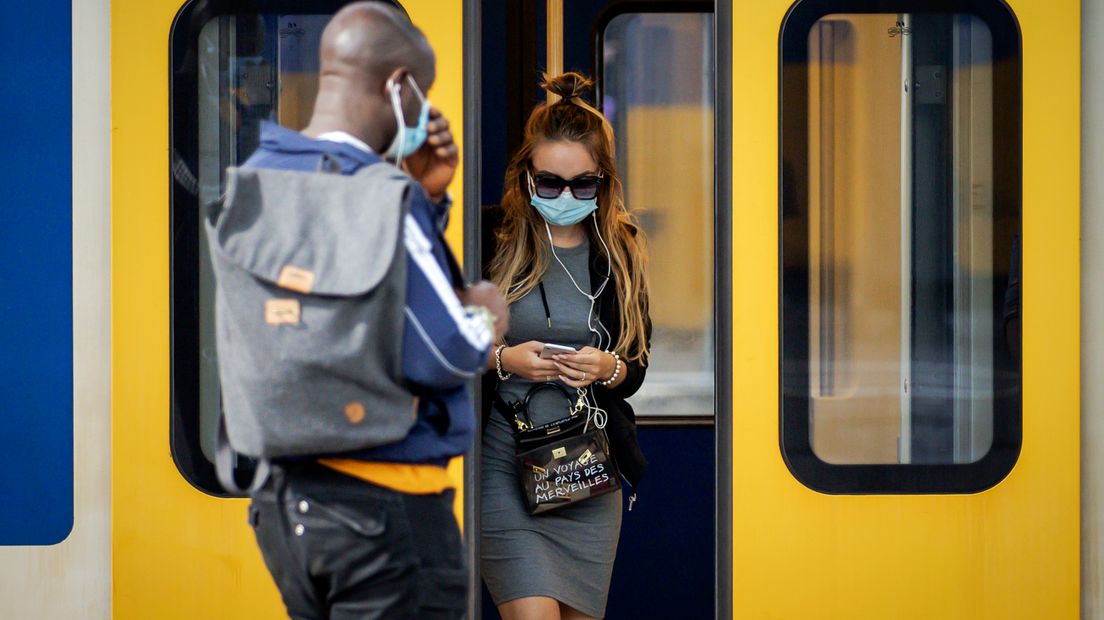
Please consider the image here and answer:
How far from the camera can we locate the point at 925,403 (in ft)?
10.1

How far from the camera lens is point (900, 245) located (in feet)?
10.0

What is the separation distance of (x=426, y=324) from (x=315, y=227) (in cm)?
21

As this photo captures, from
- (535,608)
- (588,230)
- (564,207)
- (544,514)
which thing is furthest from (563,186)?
(535,608)

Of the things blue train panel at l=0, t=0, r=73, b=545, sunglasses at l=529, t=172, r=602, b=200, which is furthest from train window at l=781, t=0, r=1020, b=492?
blue train panel at l=0, t=0, r=73, b=545

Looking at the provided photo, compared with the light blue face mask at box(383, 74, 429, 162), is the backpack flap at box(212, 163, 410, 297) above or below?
below

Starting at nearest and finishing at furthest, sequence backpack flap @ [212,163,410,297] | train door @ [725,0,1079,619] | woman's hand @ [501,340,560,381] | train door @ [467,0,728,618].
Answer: backpack flap @ [212,163,410,297]
woman's hand @ [501,340,560,381]
train door @ [725,0,1079,619]
train door @ [467,0,728,618]

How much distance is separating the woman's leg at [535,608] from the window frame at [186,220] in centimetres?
77

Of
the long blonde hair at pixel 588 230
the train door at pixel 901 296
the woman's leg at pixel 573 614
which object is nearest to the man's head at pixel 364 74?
the long blonde hair at pixel 588 230

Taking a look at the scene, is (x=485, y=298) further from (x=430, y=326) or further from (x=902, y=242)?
(x=902, y=242)

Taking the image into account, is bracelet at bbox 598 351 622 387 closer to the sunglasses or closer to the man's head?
the sunglasses

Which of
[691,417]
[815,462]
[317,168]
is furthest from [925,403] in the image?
[317,168]

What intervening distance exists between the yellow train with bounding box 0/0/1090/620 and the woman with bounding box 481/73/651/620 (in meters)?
0.15

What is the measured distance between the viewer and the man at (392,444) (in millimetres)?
1790

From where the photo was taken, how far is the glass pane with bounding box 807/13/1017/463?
120 inches
